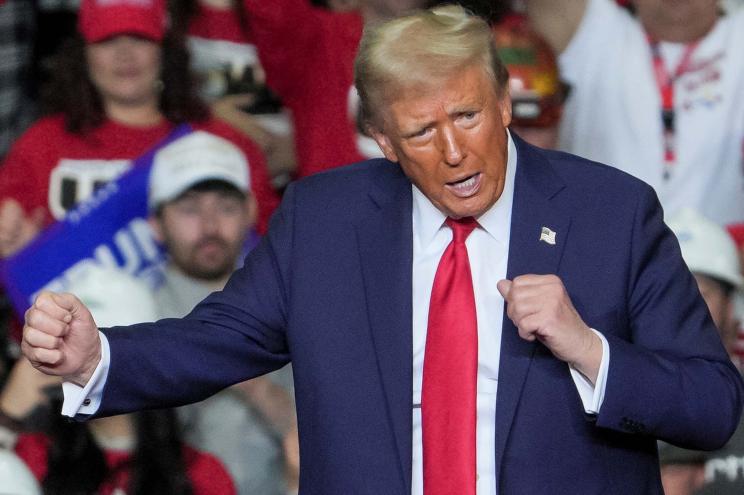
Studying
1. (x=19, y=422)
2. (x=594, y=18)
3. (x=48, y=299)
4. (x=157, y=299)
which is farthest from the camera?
(x=594, y=18)

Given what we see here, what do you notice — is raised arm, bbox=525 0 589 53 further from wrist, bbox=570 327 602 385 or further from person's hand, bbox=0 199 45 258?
wrist, bbox=570 327 602 385

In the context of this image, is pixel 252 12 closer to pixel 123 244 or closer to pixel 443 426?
pixel 123 244

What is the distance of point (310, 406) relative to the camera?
2.52 meters

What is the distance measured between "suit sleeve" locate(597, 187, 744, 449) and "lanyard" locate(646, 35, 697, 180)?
6.53ft

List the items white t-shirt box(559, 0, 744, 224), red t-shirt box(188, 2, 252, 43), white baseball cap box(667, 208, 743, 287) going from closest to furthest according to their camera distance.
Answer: white baseball cap box(667, 208, 743, 287) → white t-shirt box(559, 0, 744, 224) → red t-shirt box(188, 2, 252, 43)

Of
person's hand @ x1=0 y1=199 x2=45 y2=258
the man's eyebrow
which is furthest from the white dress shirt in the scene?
person's hand @ x1=0 y1=199 x2=45 y2=258

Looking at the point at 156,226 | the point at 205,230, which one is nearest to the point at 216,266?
the point at 205,230

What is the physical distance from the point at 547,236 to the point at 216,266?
1.88 meters

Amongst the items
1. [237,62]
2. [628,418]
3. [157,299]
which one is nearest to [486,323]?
[628,418]

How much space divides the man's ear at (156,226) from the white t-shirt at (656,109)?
119 centimetres

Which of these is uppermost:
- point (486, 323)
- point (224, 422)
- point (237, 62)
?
Result: point (486, 323)

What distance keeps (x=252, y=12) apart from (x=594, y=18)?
996 mm

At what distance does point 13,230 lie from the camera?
4.43 meters

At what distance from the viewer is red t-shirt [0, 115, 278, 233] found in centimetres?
452
